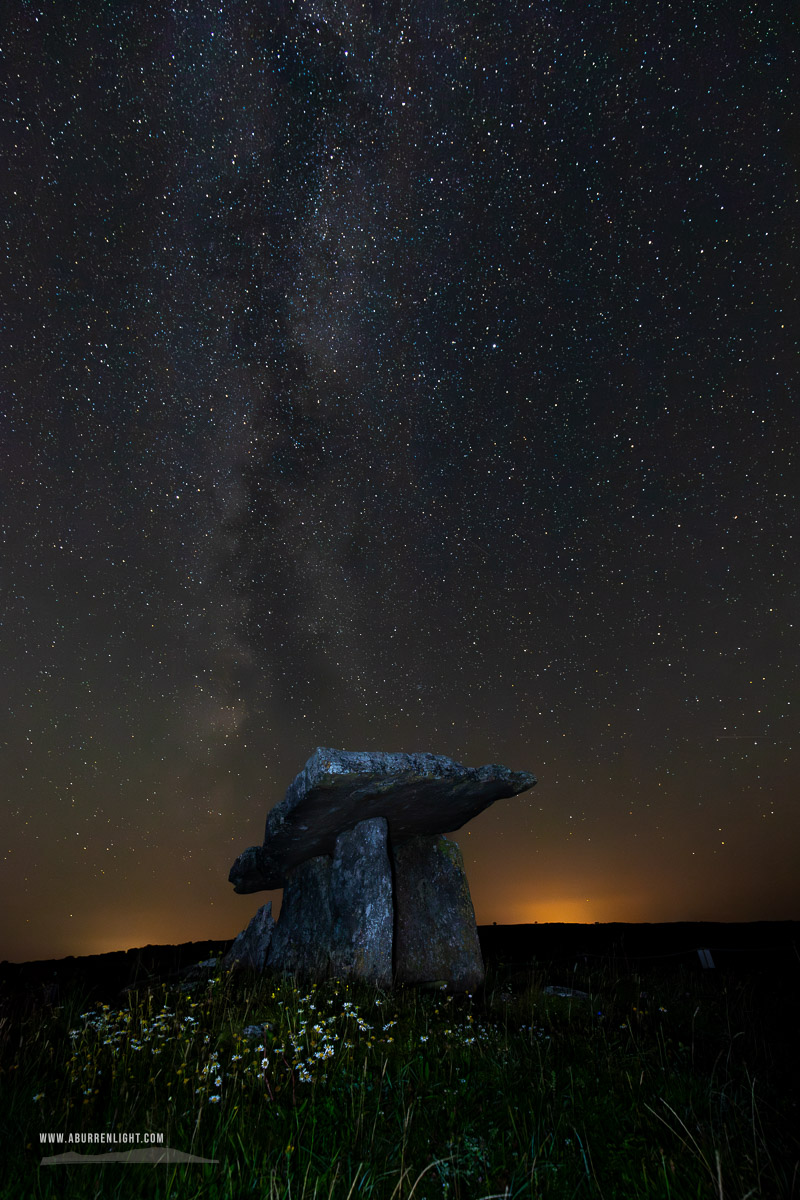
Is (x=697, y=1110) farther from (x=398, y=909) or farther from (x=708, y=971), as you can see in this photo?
(x=708, y=971)

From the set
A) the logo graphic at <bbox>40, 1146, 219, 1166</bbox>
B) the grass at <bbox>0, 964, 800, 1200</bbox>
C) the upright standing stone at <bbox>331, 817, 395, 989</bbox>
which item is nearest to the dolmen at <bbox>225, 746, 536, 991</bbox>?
the upright standing stone at <bbox>331, 817, 395, 989</bbox>

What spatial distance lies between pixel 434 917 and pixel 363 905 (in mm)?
1289

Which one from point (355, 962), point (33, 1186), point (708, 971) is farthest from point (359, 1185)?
point (708, 971)

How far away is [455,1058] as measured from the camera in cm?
449

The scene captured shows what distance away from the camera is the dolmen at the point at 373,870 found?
7852mm

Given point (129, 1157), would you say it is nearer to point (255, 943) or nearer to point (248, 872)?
point (255, 943)

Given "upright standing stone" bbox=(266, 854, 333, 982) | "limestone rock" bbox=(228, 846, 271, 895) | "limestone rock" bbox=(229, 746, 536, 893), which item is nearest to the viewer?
"limestone rock" bbox=(229, 746, 536, 893)

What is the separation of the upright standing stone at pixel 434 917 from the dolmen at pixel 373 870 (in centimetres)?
1

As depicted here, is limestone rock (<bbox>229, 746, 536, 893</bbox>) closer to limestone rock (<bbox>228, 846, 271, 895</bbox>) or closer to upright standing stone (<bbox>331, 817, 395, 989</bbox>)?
limestone rock (<bbox>228, 846, 271, 895</bbox>)

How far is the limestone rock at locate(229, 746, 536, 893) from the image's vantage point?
25.2 feet

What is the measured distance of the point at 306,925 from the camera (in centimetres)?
893

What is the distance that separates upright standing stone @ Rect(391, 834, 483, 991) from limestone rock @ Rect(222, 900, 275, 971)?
2.15 metres

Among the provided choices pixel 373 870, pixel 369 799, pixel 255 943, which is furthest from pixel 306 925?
pixel 369 799

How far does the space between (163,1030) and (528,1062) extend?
2945mm
